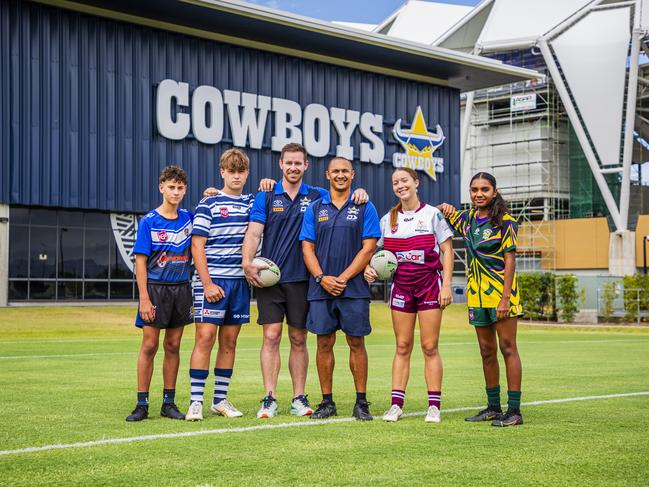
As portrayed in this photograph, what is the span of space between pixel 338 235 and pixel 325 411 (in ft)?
4.68

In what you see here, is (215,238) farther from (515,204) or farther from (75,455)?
(515,204)

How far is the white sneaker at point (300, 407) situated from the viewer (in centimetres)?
748

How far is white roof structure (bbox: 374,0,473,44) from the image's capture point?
69812mm

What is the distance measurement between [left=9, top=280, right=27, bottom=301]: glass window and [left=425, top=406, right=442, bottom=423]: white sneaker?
27731 millimetres

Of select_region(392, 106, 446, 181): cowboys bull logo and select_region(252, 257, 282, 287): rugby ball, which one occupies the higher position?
select_region(392, 106, 446, 181): cowboys bull logo

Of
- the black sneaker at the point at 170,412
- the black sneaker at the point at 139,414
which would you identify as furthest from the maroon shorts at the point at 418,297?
the black sneaker at the point at 139,414

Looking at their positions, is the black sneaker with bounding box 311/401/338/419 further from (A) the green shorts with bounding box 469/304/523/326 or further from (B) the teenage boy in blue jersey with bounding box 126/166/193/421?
(A) the green shorts with bounding box 469/304/523/326

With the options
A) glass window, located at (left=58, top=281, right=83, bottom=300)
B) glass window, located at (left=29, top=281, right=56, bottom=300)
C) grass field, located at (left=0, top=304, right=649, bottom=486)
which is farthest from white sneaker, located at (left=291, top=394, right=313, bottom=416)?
glass window, located at (left=58, top=281, right=83, bottom=300)

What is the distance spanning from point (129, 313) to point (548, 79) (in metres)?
37.5

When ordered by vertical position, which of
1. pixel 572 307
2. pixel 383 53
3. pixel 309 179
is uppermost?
pixel 383 53

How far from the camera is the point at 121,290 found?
35.2m

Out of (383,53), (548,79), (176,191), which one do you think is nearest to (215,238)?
(176,191)

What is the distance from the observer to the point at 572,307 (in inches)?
1426

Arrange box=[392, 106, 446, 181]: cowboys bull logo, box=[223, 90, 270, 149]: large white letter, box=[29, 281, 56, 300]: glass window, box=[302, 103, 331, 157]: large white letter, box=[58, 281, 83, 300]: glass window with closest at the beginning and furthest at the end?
box=[29, 281, 56, 300]: glass window < box=[58, 281, 83, 300]: glass window < box=[223, 90, 270, 149]: large white letter < box=[302, 103, 331, 157]: large white letter < box=[392, 106, 446, 181]: cowboys bull logo
